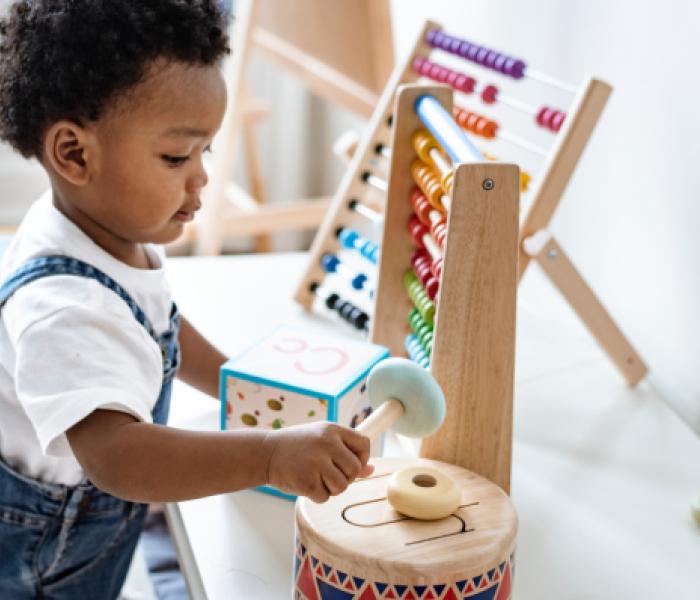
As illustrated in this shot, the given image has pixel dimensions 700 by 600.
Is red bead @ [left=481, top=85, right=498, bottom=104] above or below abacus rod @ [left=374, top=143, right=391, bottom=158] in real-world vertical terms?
above

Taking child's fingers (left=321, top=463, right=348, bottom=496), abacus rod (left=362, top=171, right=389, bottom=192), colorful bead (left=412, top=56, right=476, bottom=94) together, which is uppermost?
colorful bead (left=412, top=56, right=476, bottom=94)

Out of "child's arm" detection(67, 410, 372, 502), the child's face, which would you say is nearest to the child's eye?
the child's face

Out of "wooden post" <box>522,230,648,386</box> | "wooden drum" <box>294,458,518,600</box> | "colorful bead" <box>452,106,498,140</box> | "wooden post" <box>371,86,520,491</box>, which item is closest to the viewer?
"wooden drum" <box>294,458,518,600</box>

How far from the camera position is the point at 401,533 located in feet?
1.92

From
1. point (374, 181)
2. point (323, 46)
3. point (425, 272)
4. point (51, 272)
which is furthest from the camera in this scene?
point (323, 46)

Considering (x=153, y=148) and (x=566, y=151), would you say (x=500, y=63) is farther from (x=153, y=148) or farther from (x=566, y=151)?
(x=153, y=148)

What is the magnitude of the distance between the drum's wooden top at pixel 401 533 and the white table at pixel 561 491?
91 mm

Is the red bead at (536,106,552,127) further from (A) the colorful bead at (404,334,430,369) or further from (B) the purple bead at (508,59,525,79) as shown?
(A) the colorful bead at (404,334,430,369)

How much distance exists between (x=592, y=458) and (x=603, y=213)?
13.6 inches

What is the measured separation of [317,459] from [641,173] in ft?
1.98

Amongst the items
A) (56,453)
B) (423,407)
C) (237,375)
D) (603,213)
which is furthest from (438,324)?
(603,213)

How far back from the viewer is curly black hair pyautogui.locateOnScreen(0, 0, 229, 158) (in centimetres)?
65

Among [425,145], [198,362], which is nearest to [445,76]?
[425,145]

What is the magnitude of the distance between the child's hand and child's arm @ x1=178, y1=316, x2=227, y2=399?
278mm
